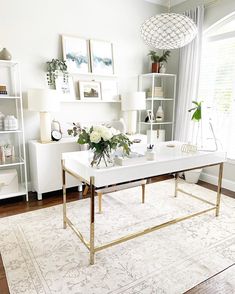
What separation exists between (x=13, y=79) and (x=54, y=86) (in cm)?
56

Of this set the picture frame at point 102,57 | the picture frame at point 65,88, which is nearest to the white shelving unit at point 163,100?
the picture frame at point 102,57

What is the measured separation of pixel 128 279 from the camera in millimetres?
1790

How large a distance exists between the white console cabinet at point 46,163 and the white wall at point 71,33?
45 cm

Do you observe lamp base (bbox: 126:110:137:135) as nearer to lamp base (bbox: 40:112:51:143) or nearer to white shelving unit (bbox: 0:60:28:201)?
lamp base (bbox: 40:112:51:143)

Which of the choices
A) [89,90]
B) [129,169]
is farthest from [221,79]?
[129,169]

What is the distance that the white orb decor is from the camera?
204 centimetres

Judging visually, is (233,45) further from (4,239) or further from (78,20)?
(4,239)

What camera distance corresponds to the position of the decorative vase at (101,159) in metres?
1.88

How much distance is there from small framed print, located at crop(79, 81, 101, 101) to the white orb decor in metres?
1.67

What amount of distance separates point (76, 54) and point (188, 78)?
6.36 ft

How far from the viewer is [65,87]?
11.6 feet

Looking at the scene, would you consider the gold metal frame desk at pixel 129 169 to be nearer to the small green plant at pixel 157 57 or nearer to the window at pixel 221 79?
the window at pixel 221 79

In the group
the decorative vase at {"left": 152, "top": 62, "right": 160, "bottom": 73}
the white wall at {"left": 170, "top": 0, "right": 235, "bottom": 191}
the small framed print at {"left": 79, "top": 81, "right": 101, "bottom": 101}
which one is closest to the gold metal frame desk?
the white wall at {"left": 170, "top": 0, "right": 235, "bottom": 191}

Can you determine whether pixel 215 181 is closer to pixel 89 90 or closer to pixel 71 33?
pixel 89 90
